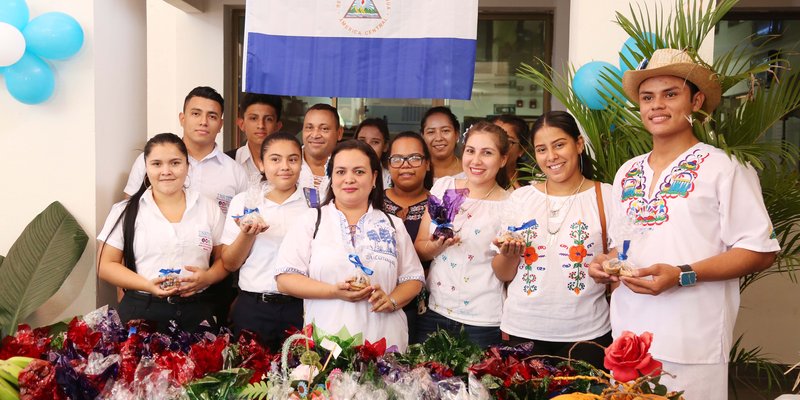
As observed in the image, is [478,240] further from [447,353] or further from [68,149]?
[68,149]

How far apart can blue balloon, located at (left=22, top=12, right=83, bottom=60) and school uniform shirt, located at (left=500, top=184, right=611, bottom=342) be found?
7.53 ft

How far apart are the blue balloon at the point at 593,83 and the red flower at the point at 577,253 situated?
0.77 m

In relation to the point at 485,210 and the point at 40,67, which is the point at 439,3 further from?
the point at 40,67

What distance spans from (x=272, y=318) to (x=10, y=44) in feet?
5.82

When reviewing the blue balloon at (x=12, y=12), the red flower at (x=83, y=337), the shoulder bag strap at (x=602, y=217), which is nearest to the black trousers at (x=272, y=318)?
the red flower at (x=83, y=337)

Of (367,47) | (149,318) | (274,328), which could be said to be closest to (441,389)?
(274,328)

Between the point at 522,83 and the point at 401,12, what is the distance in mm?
3022

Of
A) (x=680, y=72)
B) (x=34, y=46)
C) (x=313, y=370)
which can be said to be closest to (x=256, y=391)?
(x=313, y=370)

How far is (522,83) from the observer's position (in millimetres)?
6641

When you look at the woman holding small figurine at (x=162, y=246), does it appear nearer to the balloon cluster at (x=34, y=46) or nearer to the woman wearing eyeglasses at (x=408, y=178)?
the balloon cluster at (x=34, y=46)

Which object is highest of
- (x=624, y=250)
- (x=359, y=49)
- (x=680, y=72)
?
(x=359, y=49)

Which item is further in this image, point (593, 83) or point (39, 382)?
point (593, 83)

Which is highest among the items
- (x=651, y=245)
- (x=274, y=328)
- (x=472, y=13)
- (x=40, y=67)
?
(x=472, y=13)

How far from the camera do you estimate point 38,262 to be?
11.5 feet
